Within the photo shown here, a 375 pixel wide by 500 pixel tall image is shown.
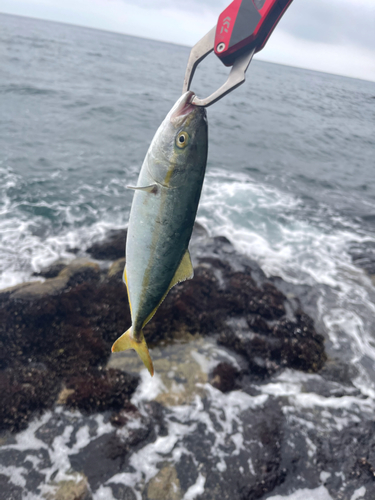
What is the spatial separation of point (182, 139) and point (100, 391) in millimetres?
5298

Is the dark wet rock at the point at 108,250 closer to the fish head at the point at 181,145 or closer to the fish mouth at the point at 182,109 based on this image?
the fish head at the point at 181,145

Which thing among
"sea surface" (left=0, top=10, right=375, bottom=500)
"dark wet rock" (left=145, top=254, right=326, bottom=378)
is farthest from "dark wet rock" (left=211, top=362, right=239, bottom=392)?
"sea surface" (left=0, top=10, right=375, bottom=500)

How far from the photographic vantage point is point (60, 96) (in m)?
28.6

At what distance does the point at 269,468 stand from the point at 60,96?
106ft

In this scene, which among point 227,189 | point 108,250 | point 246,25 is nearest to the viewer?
point 246,25

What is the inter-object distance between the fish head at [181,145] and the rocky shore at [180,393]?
4.94 metres

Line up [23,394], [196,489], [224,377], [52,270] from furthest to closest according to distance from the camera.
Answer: [52,270] < [224,377] < [23,394] < [196,489]

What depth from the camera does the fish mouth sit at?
2.23m

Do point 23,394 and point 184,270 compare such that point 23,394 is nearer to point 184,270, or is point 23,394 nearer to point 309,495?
point 184,270

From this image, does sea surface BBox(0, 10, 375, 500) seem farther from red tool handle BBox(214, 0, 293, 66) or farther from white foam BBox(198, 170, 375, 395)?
red tool handle BBox(214, 0, 293, 66)

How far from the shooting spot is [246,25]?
2.21 meters

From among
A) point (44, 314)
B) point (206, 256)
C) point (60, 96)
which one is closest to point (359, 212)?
point (206, 256)

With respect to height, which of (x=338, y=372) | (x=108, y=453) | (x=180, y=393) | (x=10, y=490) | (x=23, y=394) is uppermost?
(x=338, y=372)

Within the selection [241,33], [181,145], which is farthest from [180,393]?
[241,33]
